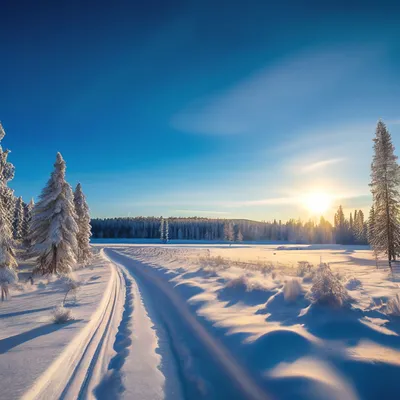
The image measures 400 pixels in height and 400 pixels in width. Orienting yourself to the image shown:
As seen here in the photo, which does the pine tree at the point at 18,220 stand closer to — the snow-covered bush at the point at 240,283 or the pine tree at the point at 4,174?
the pine tree at the point at 4,174

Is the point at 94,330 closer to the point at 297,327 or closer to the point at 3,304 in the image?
the point at 297,327

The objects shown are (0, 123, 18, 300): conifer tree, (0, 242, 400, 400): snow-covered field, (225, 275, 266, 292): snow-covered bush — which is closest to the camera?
(0, 242, 400, 400): snow-covered field

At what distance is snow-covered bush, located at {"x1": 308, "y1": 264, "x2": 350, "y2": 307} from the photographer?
7435 mm

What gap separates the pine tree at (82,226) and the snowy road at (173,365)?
25.0 meters

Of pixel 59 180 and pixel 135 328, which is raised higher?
pixel 59 180

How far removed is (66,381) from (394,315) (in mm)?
7620

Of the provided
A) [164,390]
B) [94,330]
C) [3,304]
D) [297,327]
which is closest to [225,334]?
[297,327]

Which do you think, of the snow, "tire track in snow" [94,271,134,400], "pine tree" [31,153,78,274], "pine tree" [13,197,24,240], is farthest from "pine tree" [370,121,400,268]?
"pine tree" [13,197,24,240]

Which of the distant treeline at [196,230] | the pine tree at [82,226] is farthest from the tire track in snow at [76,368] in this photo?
the distant treeline at [196,230]

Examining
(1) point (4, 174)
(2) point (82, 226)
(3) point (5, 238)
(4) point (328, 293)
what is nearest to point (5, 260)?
(3) point (5, 238)

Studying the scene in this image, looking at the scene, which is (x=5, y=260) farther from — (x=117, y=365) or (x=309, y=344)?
(x=309, y=344)

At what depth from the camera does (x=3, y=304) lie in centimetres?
1151

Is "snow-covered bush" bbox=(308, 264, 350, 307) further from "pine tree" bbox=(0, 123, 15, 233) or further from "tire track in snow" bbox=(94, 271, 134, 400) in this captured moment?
"pine tree" bbox=(0, 123, 15, 233)

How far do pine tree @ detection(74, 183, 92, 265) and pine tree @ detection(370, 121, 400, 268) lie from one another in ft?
103
